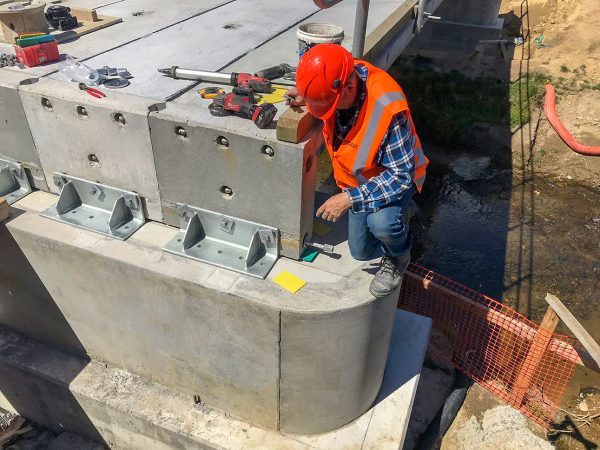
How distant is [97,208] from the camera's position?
4.60 meters

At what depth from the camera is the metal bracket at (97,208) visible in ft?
14.2

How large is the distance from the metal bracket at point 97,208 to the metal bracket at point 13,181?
1.38 feet

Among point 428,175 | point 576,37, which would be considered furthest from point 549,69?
point 428,175

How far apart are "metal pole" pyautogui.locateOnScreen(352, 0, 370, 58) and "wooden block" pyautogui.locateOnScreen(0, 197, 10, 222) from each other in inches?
133

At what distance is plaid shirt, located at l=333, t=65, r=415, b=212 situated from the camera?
3248 millimetres

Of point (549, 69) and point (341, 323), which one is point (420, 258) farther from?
point (549, 69)

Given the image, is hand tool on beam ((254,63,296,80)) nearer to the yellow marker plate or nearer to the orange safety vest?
the orange safety vest

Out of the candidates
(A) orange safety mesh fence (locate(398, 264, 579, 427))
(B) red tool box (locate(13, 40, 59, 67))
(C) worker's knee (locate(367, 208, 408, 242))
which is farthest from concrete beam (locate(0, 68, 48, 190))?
(A) orange safety mesh fence (locate(398, 264, 579, 427))

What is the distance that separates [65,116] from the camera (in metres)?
4.12

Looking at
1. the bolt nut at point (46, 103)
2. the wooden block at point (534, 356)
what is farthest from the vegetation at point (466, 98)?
the bolt nut at point (46, 103)

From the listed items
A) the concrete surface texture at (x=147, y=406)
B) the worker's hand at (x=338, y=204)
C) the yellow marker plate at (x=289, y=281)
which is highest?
the worker's hand at (x=338, y=204)

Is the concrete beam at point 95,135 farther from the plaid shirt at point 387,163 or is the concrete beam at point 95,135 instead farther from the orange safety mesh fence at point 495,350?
the orange safety mesh fence at point 495,350

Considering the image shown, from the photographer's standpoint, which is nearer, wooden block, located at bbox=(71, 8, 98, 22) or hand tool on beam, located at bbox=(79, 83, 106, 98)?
Answer: hand tool on beam, located at bbox=(79, 83, 106, 98)

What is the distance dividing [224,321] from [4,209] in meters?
2.26
